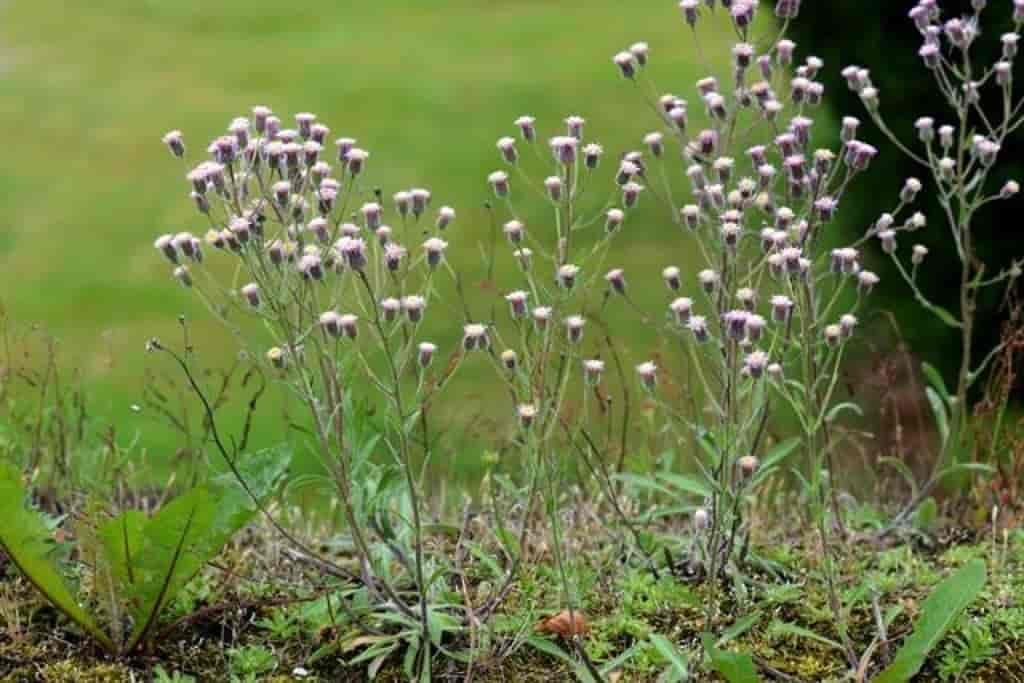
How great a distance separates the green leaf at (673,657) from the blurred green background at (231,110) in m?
3.84

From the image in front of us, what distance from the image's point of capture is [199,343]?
8.42m

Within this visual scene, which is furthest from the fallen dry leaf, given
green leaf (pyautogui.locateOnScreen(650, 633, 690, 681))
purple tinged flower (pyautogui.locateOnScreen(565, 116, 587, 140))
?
purple tinged flower (pyautogui.locateOnScreen(565, 116, 587, 140))

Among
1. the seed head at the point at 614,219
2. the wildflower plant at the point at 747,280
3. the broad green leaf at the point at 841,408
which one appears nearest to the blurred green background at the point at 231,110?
the broad green leaf at the point at 841,408

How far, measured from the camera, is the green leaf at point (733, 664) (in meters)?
3.10

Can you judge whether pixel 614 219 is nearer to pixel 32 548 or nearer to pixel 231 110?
pixel 32 548

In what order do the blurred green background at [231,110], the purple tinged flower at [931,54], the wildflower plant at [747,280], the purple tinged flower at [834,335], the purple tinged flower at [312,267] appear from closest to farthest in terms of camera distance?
the purple tinged flower at [312,267] → the wildflower plant at [747,280] → the purple tinged flower at [834,335] → the purple tinged flower at [931,54] → the blurred green background at [231,110]

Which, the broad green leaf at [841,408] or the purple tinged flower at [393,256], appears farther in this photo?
the broad green leaf at [841,408]

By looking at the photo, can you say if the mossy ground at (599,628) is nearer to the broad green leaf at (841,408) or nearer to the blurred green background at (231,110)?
the broad green leaf at (841,408)

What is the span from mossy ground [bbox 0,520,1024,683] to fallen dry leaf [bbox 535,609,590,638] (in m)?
0.03

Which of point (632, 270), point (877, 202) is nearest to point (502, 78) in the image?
point (632, 270)

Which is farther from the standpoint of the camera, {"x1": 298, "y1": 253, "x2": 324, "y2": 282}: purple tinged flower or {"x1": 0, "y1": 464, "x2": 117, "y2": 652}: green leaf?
{"x1": 0, "y1": 464, "x2": 117, "y2": 652}: green leaf

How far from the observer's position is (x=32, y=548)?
3.51m

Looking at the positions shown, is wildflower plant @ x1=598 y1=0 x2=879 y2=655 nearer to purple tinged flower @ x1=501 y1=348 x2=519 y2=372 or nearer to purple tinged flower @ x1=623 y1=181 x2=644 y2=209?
purple tinged flower @ x1=623 y1=181 x2=644 y2=209

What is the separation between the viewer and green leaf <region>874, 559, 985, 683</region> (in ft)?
10.8
